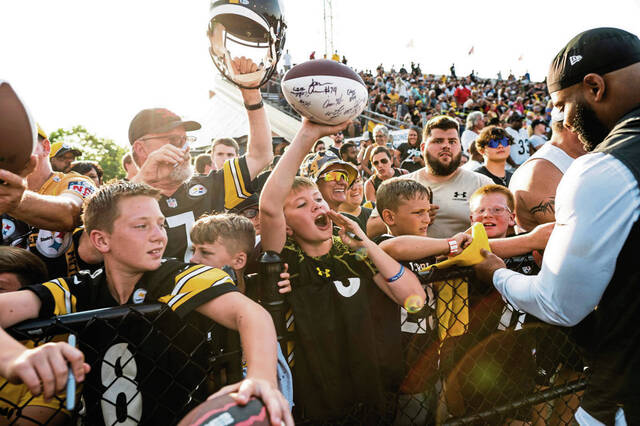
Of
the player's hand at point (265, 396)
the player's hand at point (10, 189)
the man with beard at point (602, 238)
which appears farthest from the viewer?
the player's hand at point (10, 189)

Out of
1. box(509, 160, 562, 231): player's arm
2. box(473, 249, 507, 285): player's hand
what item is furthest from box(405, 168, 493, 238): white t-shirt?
box(473, 249, 507, 285): player's hand

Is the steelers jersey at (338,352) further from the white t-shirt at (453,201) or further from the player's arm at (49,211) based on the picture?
the white t-shirt at (453,201)

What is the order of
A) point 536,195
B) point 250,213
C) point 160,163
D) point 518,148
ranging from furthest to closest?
point 518,148 < point 250,213 < point 536,195 < point 160,163

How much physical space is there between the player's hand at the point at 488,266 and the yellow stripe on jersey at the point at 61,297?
190cm

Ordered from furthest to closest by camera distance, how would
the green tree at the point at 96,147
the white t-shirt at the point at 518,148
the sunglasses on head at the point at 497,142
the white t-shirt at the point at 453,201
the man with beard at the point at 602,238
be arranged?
1. the green tree at the point at 96,147
2. the white t-shirt at the point at 518,148
3. the sunglasses on head at the point at 497,142
4. the white t-shirt at the point at 453,201
5. the man with beard at the point at 602,238

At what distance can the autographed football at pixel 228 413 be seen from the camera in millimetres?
1076

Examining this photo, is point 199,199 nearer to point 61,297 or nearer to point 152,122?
point 152,122

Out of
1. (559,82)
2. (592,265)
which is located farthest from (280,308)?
(559,82)

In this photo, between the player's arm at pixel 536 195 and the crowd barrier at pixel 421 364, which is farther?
the player's arm at pixel 536 195

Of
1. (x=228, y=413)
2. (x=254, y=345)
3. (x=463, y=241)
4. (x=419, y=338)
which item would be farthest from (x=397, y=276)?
(x=228, y=413)

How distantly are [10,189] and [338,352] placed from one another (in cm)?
158

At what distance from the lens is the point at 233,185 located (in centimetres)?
292

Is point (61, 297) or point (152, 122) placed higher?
point (152, 122)

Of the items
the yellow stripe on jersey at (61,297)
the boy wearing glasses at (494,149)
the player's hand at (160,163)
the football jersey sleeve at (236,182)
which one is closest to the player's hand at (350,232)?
the football jersey sleeve at (236,182)
